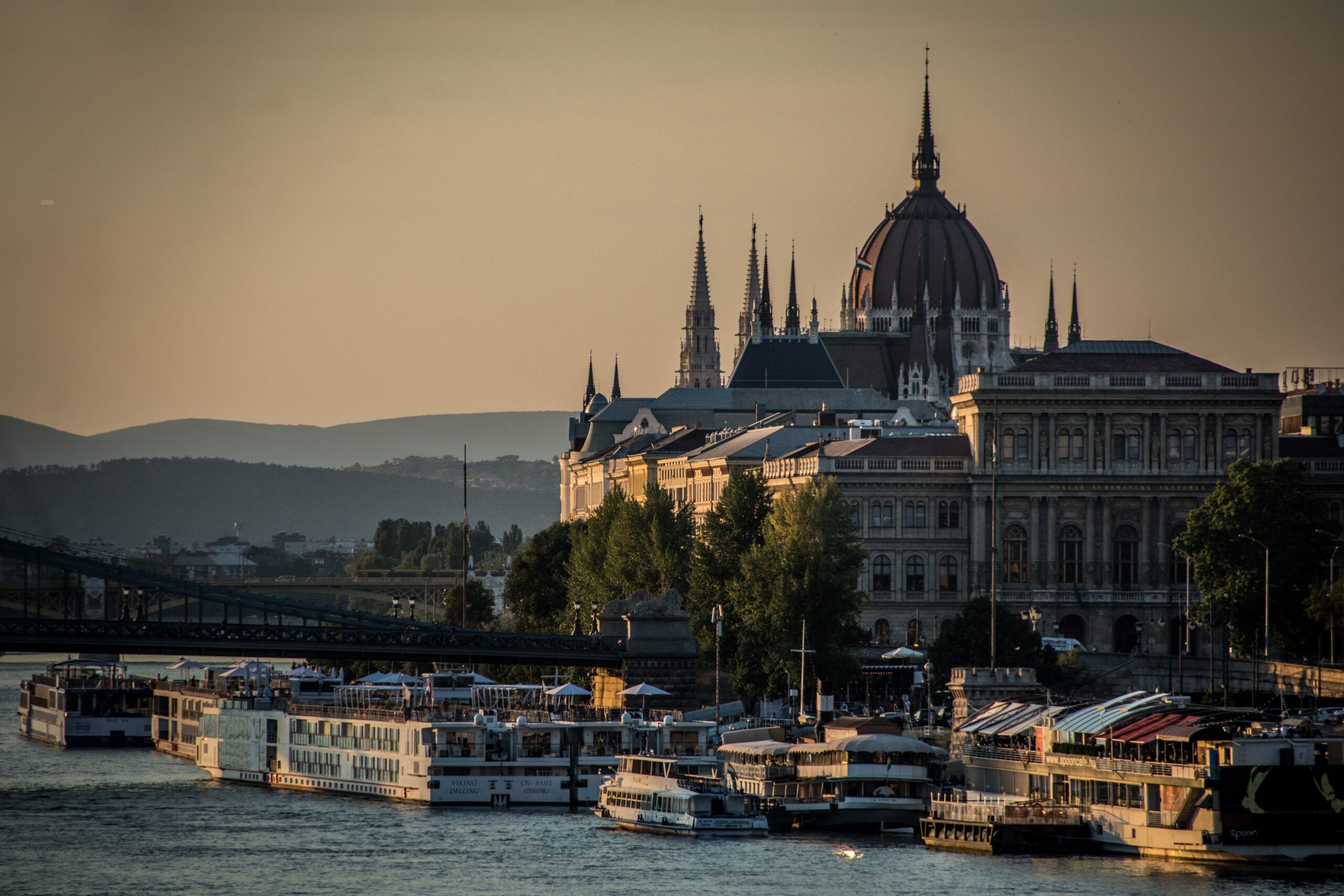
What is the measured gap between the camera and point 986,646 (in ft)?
431

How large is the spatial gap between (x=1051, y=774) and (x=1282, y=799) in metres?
10.5

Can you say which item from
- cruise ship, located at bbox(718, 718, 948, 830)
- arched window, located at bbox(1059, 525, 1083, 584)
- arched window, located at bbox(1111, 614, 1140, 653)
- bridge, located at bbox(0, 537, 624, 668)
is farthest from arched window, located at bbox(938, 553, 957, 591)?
cruise ship, located at bbox(718, 718, 948, 830)

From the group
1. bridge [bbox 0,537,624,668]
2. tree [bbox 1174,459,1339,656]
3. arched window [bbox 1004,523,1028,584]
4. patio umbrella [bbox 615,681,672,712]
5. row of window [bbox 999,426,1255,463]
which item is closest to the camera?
bridge [bbox 0,537,624,668]

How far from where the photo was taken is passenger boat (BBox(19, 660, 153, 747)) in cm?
15800

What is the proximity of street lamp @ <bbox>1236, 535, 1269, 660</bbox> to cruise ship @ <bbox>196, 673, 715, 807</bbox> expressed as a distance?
26.8 metres

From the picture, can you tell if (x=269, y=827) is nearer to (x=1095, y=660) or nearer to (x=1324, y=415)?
(x=1095, y=660)

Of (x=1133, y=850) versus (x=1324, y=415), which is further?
(x=1324, y=415)

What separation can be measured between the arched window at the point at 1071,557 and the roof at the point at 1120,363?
30.1 feet

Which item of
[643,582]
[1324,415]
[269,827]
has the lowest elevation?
[269,827]

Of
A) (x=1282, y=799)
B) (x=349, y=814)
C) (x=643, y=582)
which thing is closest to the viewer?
(x=1282, y=799)

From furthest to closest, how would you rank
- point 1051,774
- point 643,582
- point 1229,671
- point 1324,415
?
point 1324,415 → point 643,582 → point 1229,671 → point 1051,774

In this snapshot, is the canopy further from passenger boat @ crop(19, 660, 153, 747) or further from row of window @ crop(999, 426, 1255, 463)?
passenger boat @ crop(19, 660, 153, 747)

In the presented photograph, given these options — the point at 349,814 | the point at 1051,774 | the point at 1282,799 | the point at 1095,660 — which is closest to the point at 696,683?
the point at 1095,660

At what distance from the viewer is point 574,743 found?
110 metres
